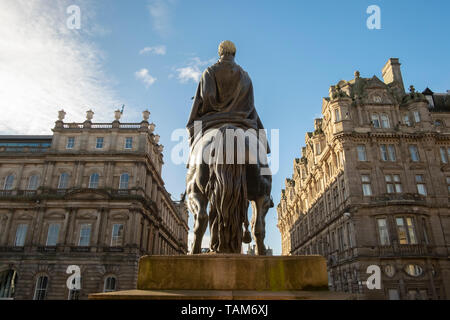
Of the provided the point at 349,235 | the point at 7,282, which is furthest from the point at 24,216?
the point at 349,235

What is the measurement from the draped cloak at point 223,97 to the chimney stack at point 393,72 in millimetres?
40353

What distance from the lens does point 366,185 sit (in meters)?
33.1

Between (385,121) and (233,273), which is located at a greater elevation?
(385,121)

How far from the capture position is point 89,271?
36125mm

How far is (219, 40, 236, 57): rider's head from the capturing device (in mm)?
6129

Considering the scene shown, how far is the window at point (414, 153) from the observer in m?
34.3

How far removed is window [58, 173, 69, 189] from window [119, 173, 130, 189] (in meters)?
6.61

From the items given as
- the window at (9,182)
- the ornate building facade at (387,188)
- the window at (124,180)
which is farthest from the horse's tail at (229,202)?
the window at (9,182)

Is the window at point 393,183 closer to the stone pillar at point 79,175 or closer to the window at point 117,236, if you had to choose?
the window at point 117,236

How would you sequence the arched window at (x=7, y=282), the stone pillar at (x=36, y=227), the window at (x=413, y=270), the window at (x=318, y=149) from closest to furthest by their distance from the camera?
the window at (x=413, y=270) → the arched window at (x=7, y=282) → the stone pillar at (x=36, y=227) → the window at (x=318, y=149)

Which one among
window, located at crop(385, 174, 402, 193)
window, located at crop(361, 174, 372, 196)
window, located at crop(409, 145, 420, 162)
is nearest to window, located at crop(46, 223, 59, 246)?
window, located at crop(361, 174, 372, 196)

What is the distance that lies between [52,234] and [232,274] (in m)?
40.7

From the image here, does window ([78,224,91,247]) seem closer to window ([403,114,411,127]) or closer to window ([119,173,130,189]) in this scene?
window ([119,173,130,189])

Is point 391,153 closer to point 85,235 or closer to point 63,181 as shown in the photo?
point 85,235
